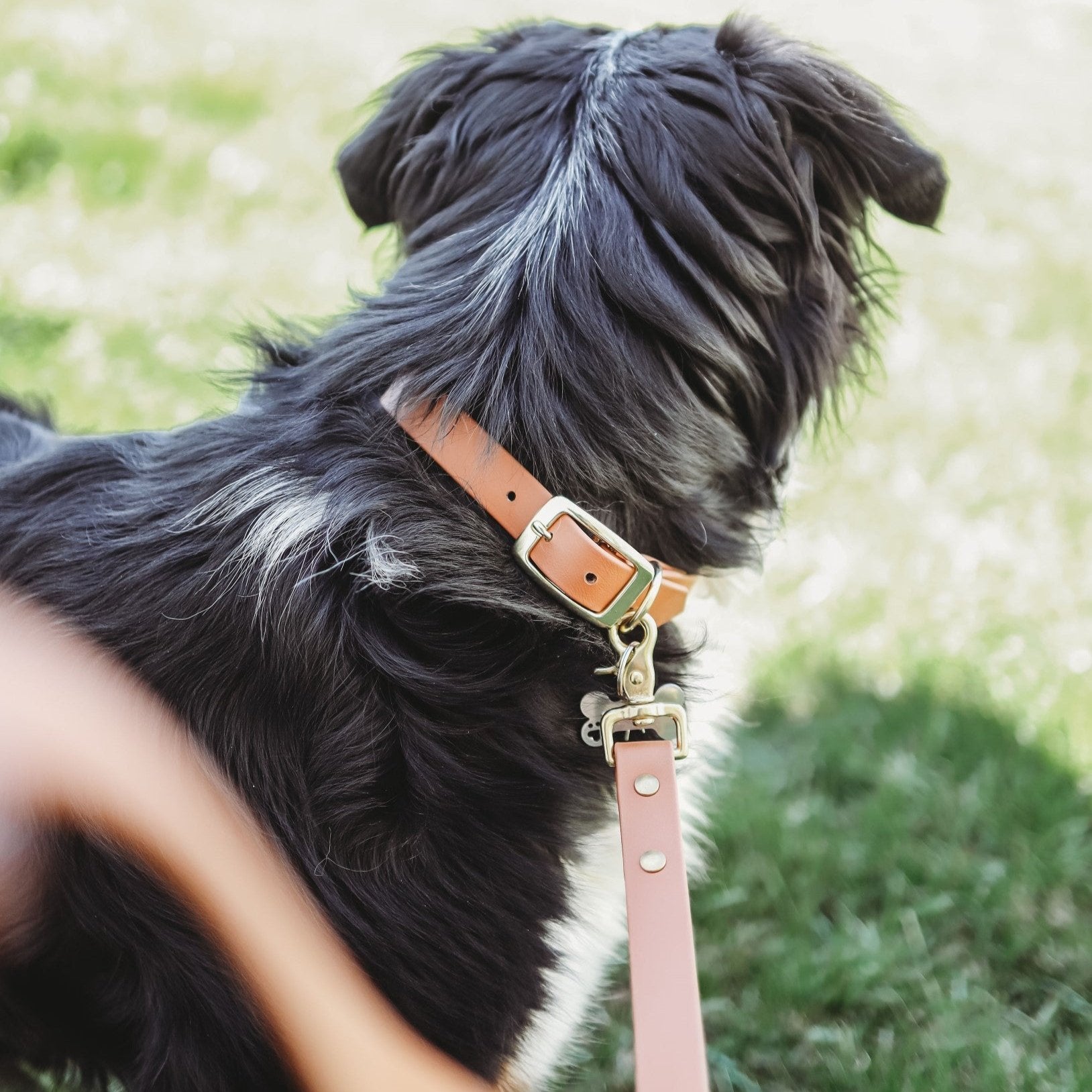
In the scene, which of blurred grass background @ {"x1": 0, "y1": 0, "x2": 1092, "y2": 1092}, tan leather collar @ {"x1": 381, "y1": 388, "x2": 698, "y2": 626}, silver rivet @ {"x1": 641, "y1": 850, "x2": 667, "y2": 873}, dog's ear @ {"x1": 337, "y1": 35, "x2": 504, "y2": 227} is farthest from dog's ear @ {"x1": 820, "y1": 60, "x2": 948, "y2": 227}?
silver rivet @ {"x1": 641, "y1": 850, "x2": 667, "y2": 873}

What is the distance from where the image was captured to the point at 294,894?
57.5 inches

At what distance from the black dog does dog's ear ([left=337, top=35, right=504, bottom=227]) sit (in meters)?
0.15

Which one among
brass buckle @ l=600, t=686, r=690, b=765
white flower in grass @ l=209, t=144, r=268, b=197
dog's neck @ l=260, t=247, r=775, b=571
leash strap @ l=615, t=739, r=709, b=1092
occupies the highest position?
dog's neck @ l=260, t=247, r=775, b=571

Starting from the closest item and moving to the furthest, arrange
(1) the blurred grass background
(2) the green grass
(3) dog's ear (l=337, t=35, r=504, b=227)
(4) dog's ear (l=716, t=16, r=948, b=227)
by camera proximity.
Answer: (4) dog's ear (l=716, t=16, r=948, b=227), (3) dog's ear (l=337, t=35, r=504, b=227), (2) the green grass, (1) the blurred grass background

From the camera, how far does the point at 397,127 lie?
78.8 inches

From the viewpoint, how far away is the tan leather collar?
1440 millimetres

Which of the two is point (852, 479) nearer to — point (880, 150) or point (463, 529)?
point (880, 150)

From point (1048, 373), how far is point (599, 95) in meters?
3.59

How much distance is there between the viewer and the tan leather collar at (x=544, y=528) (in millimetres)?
1440

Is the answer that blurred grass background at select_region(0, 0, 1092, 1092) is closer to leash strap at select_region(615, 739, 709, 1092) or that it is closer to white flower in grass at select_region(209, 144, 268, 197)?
white flower in grass at select_region(209, 144, 268, 197)

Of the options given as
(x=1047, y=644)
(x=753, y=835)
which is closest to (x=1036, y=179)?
(x=1047, y=644)

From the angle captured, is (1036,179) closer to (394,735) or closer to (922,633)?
(922,633)

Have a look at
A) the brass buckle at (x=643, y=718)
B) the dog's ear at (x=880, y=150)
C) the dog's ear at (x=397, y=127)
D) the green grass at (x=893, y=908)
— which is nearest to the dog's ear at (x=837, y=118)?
the dog's ear at (x=880, y=150)

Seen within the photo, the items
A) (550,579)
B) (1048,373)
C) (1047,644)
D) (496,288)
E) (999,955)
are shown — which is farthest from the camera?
(1048,373)
